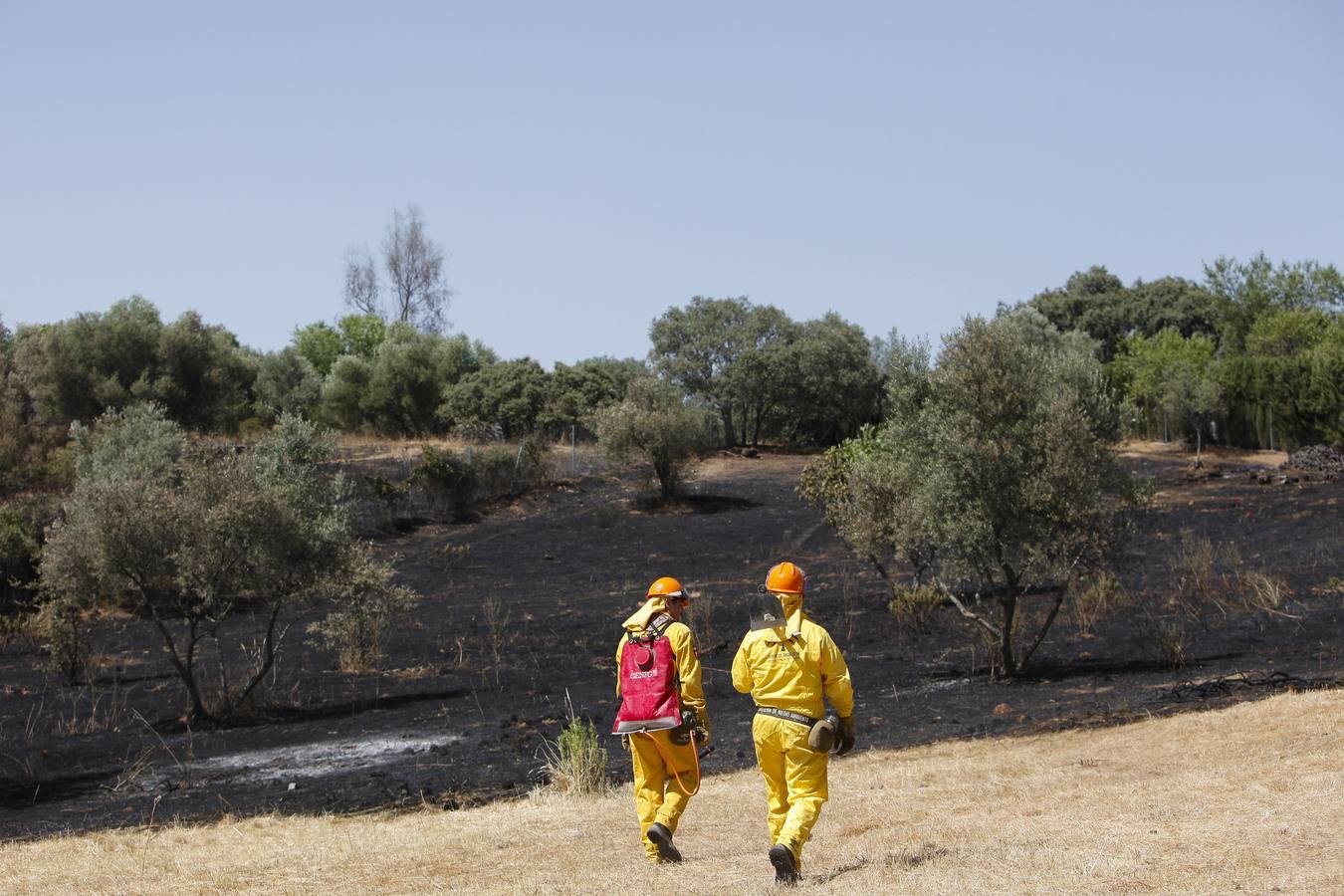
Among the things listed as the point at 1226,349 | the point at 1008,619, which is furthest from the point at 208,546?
the point at 1226,349

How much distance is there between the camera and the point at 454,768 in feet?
44.8

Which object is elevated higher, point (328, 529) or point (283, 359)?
point (283, 359)

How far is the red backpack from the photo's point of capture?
8.20 m

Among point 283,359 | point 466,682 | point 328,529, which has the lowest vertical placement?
point 466,682

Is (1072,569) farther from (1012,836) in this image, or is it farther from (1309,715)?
(1012,836)

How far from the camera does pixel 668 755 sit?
8273mm

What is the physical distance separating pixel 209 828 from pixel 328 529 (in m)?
6.87

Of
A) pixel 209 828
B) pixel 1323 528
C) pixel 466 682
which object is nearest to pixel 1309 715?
pixel 209 828

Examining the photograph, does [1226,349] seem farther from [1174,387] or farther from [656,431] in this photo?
[656,431]

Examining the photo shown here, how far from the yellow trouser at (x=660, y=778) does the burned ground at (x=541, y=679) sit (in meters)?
4.07

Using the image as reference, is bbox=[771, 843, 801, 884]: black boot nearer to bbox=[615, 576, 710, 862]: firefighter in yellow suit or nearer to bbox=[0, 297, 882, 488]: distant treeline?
bbox=[615, 576, 710, 862]: firefighter in yellow suit

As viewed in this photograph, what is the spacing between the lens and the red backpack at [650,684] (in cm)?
820

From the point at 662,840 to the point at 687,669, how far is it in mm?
1037

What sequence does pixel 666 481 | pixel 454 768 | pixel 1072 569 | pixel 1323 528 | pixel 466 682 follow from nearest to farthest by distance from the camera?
pixel 454 768 < pixel 1072 569 < pixel 466 682 < pixel 1323 528 < pixel 666 481
